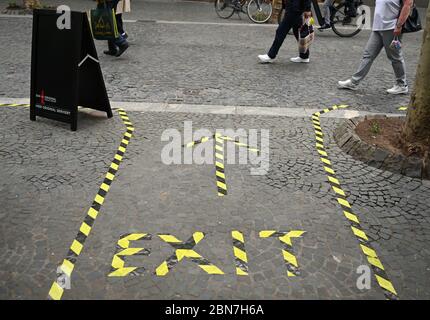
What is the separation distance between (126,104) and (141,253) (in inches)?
146

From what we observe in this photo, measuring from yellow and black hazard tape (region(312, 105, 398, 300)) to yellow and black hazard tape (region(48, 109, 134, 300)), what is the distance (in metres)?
2.32

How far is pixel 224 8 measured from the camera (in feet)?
47.4

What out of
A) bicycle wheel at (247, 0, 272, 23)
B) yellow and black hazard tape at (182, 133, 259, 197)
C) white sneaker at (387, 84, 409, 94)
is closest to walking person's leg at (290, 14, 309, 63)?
white sneaker at (387, 84, 409, 94)

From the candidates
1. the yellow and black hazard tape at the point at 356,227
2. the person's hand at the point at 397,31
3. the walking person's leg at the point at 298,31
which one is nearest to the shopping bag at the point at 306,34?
the walking person's leg at the point at 298,31

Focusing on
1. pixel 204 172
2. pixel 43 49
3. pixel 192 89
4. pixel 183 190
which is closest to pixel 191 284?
pixel 183 190

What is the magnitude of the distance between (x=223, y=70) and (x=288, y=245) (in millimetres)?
5602

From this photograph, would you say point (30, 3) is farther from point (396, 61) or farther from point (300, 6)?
point (396, 61)

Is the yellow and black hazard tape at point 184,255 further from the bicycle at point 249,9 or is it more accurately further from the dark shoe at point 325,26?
the bicycle at point 249,9

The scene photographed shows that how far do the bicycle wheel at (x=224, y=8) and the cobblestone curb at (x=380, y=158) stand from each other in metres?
10.0

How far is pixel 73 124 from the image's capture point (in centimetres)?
557

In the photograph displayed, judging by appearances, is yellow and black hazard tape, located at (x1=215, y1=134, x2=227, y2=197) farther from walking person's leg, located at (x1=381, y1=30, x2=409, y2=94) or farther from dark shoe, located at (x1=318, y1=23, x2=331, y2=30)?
dark shoe, located at (x1=318, y1=23, x2=331, y2=30)

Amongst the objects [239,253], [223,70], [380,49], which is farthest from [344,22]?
[239,253]
